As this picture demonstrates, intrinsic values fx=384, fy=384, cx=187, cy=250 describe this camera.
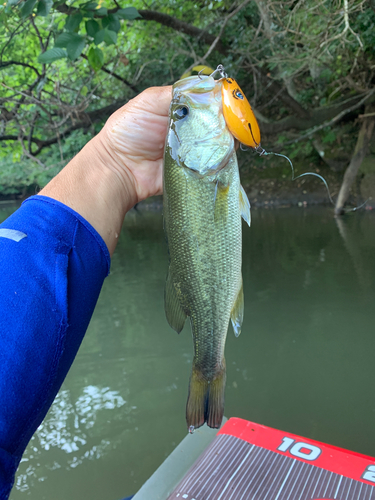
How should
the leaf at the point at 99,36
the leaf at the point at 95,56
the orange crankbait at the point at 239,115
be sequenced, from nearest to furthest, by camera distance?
1. the orange crankbait at the point at 239,115
2. the leaf at the point at 99,36
3. the leaf at the point at 95,56

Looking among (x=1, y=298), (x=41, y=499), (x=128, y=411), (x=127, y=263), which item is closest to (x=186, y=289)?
(x=1, y=298)

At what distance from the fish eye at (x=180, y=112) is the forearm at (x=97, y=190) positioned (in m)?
0.38

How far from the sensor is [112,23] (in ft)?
8.70

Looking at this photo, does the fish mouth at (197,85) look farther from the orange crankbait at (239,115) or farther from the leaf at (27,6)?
the leaf at (27,6)

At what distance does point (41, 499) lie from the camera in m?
2.75

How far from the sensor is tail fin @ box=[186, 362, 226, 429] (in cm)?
138

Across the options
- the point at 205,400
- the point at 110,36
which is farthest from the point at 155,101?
the point at 110,36

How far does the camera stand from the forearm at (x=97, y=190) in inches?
51.7

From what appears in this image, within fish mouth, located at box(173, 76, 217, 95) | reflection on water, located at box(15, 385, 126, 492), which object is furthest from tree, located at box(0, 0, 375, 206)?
fish mouth, located at box(173, 76, 217, 95)

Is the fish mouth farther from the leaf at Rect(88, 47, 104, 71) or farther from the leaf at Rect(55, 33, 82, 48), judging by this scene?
the leaf at Rect(88, 47, 104, 71)

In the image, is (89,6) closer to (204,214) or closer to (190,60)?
(204,214)

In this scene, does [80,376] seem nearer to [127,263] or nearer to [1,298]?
[1,298]

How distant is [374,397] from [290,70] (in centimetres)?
661

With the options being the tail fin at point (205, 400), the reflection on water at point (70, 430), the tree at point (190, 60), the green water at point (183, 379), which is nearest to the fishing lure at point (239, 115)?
the tail fin at point (205, 400)
